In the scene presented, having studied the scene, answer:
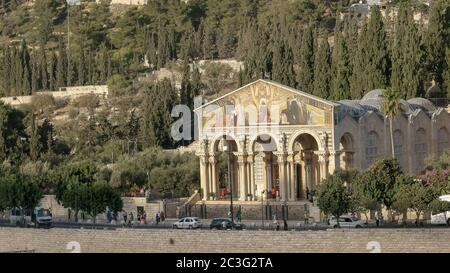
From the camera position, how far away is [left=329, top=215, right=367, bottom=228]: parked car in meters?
53.6

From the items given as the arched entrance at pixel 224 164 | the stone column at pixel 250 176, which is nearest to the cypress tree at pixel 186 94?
the arched entrance at pixel 224 164

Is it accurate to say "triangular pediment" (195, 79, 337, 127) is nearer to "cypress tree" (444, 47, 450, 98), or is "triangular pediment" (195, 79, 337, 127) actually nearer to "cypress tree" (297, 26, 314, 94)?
"cypress tree" (297, 26, 314, 94)

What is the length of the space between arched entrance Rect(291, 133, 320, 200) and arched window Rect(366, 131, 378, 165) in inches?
95.3

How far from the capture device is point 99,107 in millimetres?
104500

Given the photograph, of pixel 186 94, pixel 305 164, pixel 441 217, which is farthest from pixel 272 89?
pixel 186 94

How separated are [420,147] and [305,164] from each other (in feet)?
19.9

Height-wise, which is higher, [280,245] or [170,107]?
[170,107]

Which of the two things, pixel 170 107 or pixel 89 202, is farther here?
pixel 170 107

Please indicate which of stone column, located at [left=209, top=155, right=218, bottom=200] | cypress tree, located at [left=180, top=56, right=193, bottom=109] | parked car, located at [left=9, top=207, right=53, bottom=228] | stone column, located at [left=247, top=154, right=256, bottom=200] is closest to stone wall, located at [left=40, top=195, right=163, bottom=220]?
parked car, located at [left=9, top=207, right=53, bottom=228]

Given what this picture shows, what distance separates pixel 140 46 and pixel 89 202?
5867 centimetres
